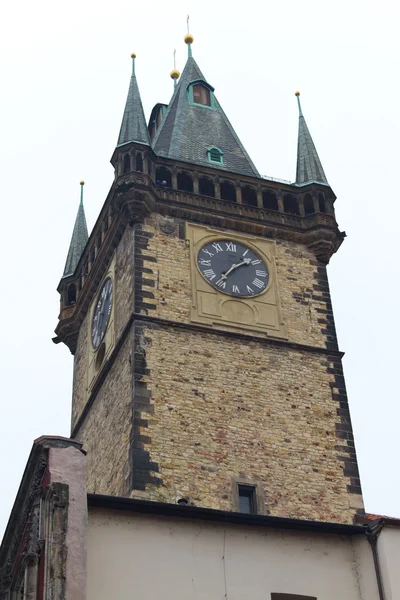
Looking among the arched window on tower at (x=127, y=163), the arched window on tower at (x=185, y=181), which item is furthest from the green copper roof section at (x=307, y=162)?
the arched window on tower at (x=127, y=163)

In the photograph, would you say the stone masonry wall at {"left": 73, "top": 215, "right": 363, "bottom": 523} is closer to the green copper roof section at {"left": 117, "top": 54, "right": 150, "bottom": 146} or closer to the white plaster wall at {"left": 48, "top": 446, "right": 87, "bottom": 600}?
the green copper roof section at {"left": 117, "top": 54, "right": 150, "bottom": 146}

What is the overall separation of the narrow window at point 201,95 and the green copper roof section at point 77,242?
4.54 m

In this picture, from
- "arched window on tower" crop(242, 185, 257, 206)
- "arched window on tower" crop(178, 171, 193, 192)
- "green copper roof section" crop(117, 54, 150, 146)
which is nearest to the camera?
"arched window on tower" crop(178, 171, 193, 192)

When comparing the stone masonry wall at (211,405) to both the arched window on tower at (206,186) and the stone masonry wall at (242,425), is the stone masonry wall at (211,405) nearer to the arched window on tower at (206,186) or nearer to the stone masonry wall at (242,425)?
the stone masonry wall at (242,425)

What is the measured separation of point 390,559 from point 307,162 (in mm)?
15561

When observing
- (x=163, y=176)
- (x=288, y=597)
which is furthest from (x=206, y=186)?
(x=288, y=597)

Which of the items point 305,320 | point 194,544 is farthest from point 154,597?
point 305,320

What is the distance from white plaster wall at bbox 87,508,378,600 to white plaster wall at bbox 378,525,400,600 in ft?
0.67

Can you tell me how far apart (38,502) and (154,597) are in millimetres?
2112

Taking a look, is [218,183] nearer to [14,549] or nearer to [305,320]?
[305,320]

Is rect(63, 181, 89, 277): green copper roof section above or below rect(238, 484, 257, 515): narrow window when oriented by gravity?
above

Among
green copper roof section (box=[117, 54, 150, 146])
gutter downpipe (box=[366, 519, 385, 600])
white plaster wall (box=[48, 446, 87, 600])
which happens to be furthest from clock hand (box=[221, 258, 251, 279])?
white plaster wall (box=[48, 446, 87, 600])

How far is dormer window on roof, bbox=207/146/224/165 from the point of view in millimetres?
31891

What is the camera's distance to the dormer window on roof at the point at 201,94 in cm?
3522
